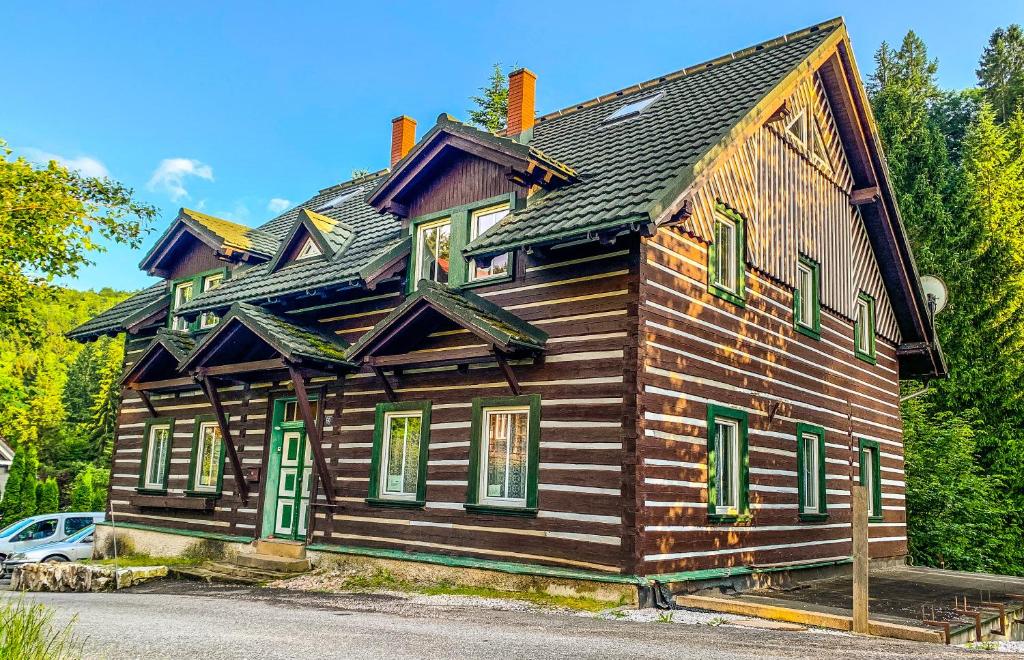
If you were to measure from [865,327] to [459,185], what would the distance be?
421 inches

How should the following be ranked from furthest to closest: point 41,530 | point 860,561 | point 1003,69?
point 1003,69, point 41,530, point 860,561

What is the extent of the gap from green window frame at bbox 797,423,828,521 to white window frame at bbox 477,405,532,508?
5986 millimetres

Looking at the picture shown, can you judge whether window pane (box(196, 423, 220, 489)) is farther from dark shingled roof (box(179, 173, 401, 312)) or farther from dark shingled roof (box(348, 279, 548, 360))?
dark shingled roof (box(348, 279, 548, 360))

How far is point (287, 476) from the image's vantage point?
57.6ft

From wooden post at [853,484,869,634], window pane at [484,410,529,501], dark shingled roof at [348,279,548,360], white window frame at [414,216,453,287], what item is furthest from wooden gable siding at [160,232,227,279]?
wooden post at [853,484,869,634]

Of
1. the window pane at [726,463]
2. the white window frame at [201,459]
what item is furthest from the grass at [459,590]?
the white window frame at [201,459]

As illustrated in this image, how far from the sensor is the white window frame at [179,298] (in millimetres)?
21391

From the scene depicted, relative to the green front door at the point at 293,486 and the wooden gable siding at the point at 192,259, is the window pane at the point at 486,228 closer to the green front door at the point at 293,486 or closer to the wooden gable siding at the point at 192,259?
the green front door at the point at 293,486

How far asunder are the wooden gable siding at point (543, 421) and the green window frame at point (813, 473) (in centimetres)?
573

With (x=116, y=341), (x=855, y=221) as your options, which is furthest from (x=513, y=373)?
A: (x=116, y=341)

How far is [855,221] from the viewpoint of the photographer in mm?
19219

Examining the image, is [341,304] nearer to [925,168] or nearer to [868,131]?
[868,131]

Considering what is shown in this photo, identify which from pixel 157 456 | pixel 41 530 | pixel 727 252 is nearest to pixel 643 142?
pixel 727 252

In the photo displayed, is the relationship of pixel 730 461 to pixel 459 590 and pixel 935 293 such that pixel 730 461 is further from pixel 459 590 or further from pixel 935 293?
pixel 935 293
